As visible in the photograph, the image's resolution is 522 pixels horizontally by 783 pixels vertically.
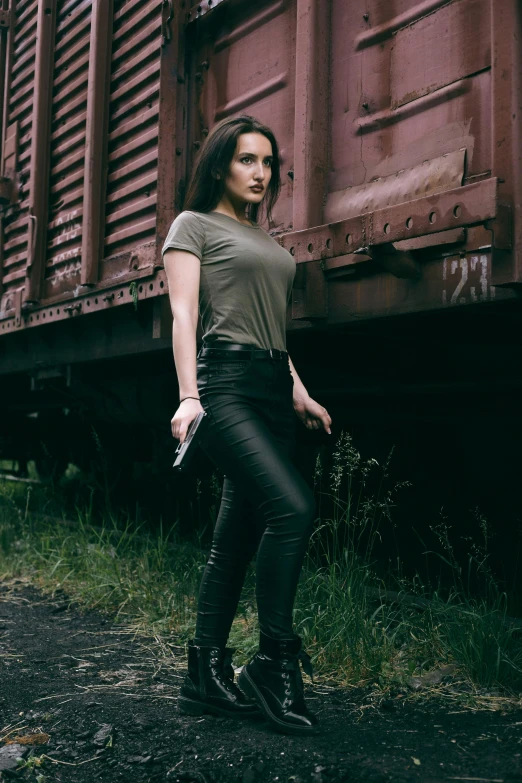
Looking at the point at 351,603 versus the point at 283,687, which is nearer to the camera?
the point at 283,687

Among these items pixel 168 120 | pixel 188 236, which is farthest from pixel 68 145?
pixel 188 236

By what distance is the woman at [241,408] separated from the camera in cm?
226

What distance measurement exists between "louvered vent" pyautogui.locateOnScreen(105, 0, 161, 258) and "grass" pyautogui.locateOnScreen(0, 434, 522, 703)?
5.71 feet

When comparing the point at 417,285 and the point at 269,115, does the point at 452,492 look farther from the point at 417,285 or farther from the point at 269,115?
the point at 269,115

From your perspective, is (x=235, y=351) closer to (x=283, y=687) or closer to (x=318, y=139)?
(x=283, y=687)

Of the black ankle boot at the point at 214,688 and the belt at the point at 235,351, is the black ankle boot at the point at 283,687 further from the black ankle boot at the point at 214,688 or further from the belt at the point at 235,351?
the belt at the point at 235,351

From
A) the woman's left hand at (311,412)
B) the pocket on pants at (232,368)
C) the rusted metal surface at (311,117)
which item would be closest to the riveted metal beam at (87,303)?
the rusted metal surface at (311,117)

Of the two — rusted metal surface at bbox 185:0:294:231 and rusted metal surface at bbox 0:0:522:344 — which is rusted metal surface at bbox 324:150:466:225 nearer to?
rusted metal surface at bbox 0:0:522:344

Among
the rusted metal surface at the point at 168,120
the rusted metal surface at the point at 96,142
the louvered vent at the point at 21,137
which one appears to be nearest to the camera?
the rusted metal surface at the point at 168,120

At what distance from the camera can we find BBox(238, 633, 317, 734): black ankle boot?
2262 mm

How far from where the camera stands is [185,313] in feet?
7.53

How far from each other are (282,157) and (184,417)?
1815 millimetres

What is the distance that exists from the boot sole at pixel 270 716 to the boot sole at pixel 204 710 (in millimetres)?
60

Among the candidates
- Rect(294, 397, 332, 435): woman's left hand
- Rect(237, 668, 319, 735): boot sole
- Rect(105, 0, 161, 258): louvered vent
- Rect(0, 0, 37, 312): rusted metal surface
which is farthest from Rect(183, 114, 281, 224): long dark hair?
Rect(0, 0, 37, 312): rusted metal surface
